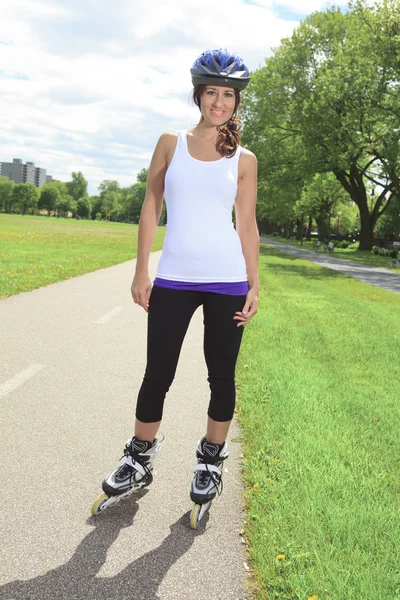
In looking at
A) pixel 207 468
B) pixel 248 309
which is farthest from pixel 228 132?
pixel 207 468

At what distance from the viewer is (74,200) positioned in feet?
527

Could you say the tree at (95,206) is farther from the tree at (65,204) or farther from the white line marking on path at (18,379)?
the white line marking on path at (18,379)

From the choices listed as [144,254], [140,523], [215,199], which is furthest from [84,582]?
[215,199]

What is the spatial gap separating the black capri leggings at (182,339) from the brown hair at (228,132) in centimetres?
69

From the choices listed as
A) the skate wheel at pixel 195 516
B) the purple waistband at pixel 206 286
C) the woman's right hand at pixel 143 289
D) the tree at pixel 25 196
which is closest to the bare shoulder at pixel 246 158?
the purple waistband at pixel 206 286

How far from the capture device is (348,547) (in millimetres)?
2586

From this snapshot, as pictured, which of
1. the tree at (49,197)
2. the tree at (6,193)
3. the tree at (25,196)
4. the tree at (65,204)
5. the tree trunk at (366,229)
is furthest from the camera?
the tree at (6,193)

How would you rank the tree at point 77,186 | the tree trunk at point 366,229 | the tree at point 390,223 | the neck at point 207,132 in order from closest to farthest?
the neck at point 207,132 → the tree trunk at point 366,229 → the tree at point 390,223 → the tree at point 77,186

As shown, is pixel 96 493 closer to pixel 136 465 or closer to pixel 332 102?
pixel 136 465

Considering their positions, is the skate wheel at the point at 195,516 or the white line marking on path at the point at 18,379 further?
the white line marking on path at the point at 18,379

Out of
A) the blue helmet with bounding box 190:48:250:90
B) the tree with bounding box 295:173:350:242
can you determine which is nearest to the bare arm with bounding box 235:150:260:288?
the blue helmet with bounding box 190:48:250:90

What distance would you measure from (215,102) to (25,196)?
151 meters

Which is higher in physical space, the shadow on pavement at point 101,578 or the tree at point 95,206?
the shadow on pavement at point 101,578

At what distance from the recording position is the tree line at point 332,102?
26.2 m
